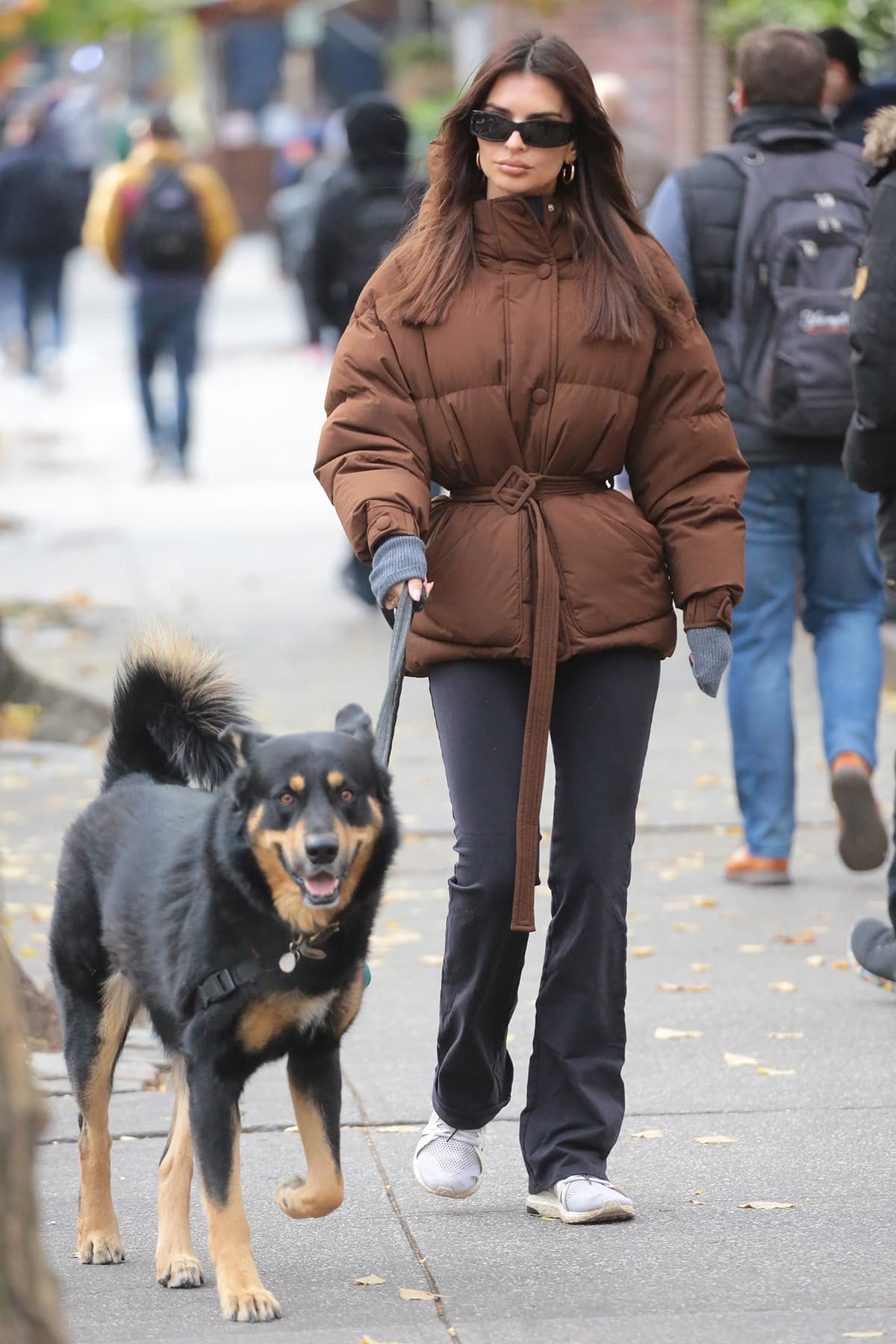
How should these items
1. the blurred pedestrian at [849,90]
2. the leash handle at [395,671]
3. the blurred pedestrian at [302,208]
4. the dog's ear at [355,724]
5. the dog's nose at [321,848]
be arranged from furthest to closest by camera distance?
the blurred pedestrian at [302,208] < the blurred pedestrian at [849,90] < the leash handle at [395,671] < the dog's ear at [355,724] < the dog's nose at [321,848]

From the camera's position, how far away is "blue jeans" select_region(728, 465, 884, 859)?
21.9 ft

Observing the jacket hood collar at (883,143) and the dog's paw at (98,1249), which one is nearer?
the dog's paw at (98,1249)

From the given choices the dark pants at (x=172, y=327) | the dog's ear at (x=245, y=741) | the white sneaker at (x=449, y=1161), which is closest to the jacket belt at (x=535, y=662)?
the white sneaker at (x=449, y=1161)

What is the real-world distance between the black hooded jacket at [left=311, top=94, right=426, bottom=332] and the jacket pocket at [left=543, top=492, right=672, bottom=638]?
642cm

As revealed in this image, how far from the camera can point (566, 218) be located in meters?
4.28

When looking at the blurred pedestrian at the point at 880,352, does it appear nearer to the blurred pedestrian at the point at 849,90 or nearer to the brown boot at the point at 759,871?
the brown boot at the point at 759,871

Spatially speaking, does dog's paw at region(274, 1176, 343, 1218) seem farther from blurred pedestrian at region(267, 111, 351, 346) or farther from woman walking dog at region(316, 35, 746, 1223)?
blurred pedestrian at region(267, 111, 351, 346)

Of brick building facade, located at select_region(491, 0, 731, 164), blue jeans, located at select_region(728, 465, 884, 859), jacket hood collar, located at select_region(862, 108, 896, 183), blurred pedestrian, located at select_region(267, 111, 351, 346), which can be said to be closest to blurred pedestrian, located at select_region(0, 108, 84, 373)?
blurred pedestrian, located at select_region(267, 111, 351, 346)

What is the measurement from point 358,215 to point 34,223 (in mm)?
11234

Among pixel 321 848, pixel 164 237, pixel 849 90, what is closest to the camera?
pixel 321 848

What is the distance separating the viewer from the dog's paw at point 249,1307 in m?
3.84

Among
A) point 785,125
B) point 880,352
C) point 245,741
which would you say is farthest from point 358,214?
point 245,741

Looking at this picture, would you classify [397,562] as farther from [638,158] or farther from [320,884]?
[638,158]

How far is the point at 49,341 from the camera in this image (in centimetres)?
2333
